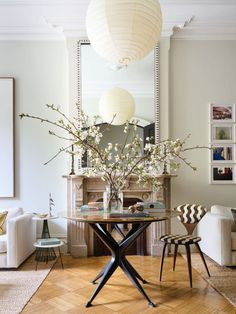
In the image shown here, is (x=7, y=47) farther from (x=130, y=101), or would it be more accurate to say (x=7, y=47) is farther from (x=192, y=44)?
(x=192, y=44)

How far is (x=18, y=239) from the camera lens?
3.80 m

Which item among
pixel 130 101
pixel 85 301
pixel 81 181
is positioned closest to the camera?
pixel 85 301

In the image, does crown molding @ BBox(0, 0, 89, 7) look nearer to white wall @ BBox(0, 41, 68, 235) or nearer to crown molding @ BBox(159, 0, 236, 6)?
white wall @ BBox(0, 41, 68, 235)

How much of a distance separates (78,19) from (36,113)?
141 cm

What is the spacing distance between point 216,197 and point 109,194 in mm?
2259

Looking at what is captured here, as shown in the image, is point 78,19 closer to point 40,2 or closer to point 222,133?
point 40,2

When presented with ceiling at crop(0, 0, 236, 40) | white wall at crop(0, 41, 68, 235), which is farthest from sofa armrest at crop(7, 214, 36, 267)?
ceiling at crop(0, 0, 236, 40)

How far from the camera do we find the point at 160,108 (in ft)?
15.3

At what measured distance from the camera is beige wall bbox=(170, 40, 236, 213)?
15.6 ft

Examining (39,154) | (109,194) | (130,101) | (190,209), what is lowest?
(190,209)

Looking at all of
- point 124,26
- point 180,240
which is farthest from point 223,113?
point 124,26

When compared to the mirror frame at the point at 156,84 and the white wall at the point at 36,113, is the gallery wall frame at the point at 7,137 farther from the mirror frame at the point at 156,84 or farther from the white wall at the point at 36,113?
the mirror frame at the point at 156,84

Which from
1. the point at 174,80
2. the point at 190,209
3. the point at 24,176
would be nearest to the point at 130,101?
the point at 174,80

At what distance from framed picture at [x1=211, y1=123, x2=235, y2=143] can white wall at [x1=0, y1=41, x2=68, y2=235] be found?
214cm
